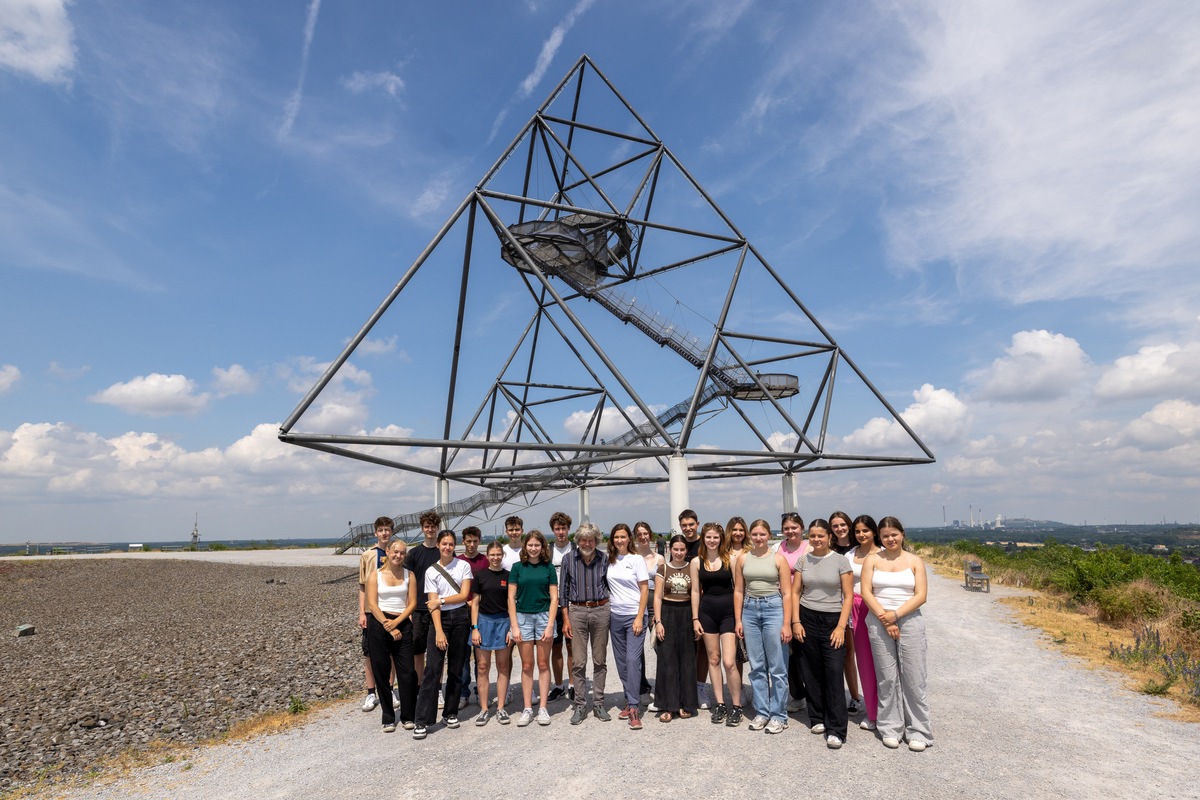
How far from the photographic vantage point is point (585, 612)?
22.3 feet

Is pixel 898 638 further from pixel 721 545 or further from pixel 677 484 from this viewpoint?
pixel 677 484

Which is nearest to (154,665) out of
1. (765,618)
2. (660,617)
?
(660,617)

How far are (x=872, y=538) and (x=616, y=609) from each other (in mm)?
2654

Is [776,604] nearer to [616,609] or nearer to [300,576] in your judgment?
[616,609]

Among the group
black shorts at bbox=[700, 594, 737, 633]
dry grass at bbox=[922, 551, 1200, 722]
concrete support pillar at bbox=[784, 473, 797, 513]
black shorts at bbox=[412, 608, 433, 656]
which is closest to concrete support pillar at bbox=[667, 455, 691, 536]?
dry grass at bbox=[922, 551, 1200, 722]

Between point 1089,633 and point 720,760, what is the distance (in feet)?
29.7

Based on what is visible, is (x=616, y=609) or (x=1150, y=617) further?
(x=1150, y=617)

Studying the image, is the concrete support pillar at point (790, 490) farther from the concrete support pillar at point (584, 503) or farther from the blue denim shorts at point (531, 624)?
the blue denim shorts at point (531, 624)

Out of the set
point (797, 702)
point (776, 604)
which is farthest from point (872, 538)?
point (797, 702)

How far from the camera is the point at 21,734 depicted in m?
7.43

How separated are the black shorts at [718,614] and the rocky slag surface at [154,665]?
5.09 m

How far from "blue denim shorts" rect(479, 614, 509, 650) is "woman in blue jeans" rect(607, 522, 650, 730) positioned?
1099mm

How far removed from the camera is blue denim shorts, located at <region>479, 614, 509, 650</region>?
22.3 feet

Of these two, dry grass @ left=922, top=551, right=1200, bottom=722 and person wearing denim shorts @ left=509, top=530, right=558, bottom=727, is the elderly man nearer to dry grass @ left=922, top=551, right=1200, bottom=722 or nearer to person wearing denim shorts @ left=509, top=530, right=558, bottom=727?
person wearing denim shorts @ left=509, top=530, right=558, bottom=727
